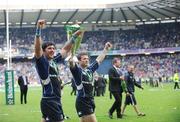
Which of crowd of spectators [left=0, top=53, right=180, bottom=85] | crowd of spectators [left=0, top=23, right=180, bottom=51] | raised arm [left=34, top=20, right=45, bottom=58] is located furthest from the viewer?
crowd of spectators [left=0, top=23, right=180, bottom=51]

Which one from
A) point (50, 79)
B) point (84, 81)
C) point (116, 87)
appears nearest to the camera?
point (50, 79)

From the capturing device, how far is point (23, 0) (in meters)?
60.9

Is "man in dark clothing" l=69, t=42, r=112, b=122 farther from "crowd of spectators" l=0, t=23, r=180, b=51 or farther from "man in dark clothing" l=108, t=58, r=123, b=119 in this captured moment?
"crowd of spectators" l=0, t=23, r=180, b=51

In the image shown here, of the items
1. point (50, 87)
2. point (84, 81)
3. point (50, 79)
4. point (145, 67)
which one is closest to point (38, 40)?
point (50, 79)

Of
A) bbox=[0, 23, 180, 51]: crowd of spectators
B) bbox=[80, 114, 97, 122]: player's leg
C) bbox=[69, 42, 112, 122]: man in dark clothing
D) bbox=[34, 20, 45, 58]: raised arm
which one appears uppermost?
bbox=[0, 23, 180, 51]: crowd of spectators

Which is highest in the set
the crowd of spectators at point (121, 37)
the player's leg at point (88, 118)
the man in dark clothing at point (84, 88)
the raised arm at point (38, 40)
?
the crowd of spectators at point (121, 37)

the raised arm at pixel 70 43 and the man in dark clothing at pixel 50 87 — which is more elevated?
the raised arm at pixel 70 43

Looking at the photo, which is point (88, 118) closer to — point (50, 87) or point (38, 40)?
point (50, 87)

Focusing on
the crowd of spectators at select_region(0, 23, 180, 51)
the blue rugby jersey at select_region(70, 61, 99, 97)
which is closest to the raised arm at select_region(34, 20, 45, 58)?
the blue rugby jersey at select_region(70, 61, 99, 97)

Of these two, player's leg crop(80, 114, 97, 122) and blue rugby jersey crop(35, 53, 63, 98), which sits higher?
blue rugby jersey crop(35, 53, 63, 98)

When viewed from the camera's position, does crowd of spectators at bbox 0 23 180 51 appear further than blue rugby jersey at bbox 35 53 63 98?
Yes

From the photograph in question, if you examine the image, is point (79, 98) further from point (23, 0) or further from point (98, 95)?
point (23, 0)

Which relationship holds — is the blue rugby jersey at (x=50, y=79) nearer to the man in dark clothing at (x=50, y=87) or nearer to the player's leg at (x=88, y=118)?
the man in dark clothing at (x=50, y=87)

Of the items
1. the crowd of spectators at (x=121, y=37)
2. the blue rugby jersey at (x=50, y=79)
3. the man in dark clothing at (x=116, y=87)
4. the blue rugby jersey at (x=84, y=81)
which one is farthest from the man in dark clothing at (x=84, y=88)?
the crowd of spectators at (x=121, y=37)
